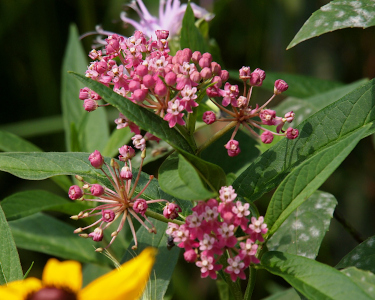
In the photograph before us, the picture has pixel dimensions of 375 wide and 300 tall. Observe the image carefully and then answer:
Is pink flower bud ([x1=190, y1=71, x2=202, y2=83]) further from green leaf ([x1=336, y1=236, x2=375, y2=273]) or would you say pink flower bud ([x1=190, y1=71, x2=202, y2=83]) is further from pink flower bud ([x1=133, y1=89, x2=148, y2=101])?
green leaf ([x1=336, y1=236, x2=375, y2=273])

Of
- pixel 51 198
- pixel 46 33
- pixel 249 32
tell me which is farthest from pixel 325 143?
pixel 46 33

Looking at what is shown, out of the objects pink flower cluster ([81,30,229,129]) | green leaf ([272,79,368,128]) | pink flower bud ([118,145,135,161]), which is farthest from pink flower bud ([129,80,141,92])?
green leaf ([272,79,368,128])

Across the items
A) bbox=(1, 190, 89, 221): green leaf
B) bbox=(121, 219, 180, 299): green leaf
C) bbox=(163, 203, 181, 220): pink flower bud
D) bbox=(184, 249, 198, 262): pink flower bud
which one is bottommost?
bbox=(1, 190, 89, 221): green leaf

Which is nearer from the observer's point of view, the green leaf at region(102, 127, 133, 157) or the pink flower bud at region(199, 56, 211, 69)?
the pink flower bud at region(199, 56, 211, 69)

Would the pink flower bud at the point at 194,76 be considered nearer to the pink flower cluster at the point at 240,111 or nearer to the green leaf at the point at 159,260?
the pink flower cluster at the point at 240,111

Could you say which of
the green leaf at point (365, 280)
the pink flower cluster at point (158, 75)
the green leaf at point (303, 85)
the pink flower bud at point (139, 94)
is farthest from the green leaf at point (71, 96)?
the green leaf at point (365, 280)

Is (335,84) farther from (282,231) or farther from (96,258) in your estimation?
(96,258)

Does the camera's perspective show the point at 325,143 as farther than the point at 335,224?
No

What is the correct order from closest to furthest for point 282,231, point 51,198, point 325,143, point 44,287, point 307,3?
point 44,287 → point 325,143 → point 282,231 → point 51,198 → point 307,3
